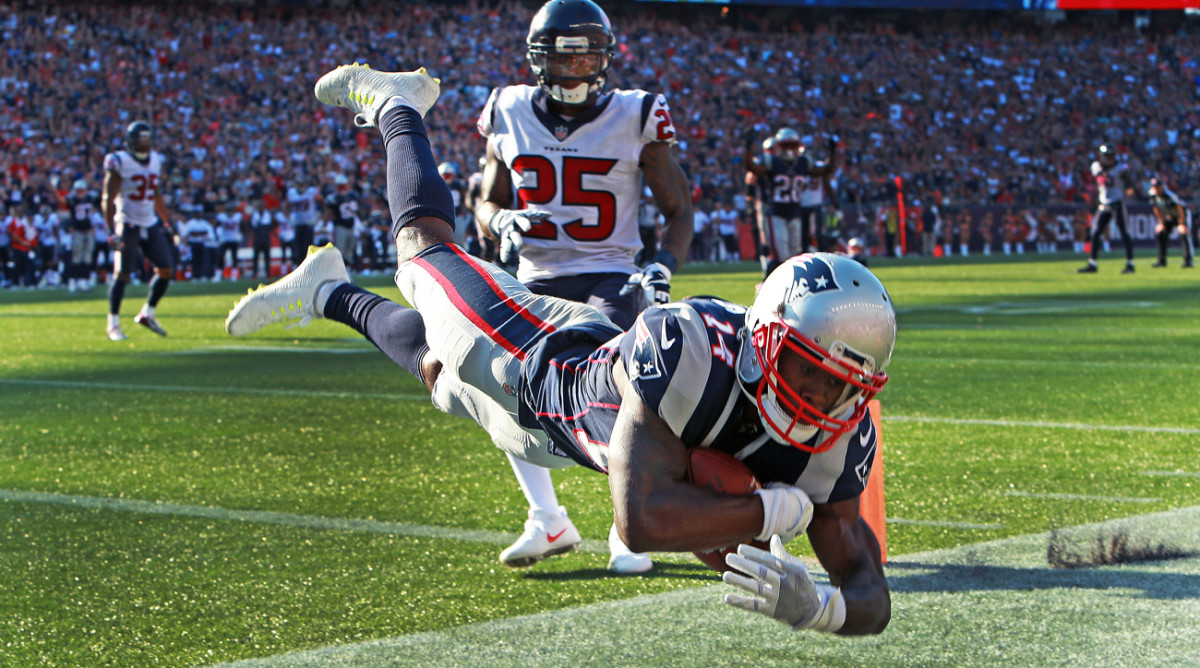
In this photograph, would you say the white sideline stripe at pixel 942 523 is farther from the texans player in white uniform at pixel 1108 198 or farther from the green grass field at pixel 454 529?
the texans player in white uniform at pixel 1108 198

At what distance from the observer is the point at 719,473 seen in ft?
8.05

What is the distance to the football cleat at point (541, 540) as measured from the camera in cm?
370

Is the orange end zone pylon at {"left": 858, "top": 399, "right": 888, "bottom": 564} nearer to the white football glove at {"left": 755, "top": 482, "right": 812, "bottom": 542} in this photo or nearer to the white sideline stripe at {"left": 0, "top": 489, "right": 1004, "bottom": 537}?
the white sideline stripe at {"left": 0, "top": 489, "right": 1004, "bottom": 537}

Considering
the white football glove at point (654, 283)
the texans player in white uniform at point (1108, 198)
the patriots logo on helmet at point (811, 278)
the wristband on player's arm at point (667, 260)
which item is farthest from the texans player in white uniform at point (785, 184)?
the patriots logo on helmet at point (811, 278)

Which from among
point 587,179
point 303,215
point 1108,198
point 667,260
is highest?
point 587,179

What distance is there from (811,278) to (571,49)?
2116mm

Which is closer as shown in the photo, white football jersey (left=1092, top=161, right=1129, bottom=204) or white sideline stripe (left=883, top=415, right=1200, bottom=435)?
white sideline stripe (left=883, top=415, right=1200, bottom=435)

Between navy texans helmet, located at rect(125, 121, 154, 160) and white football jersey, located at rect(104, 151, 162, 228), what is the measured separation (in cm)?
6

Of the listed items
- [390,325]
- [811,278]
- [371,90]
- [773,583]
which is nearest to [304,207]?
[371,90]

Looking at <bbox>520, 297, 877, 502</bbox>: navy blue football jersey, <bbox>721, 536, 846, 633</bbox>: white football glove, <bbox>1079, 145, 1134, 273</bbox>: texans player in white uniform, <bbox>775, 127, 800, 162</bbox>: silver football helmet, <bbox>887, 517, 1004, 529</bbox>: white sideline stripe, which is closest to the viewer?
<bbox>721, 536, 846, 633</bbox>: white football glove

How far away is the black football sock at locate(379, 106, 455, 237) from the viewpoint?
397cm

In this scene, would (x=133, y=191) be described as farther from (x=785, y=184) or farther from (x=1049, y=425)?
(x=1049, y=425)

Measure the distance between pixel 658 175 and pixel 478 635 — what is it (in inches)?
78.7

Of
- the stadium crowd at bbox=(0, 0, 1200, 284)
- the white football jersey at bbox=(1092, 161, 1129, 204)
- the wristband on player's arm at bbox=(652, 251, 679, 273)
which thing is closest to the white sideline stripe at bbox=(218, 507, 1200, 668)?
the wristband on player's arm at bbox=(652, 251, 679, 273)
